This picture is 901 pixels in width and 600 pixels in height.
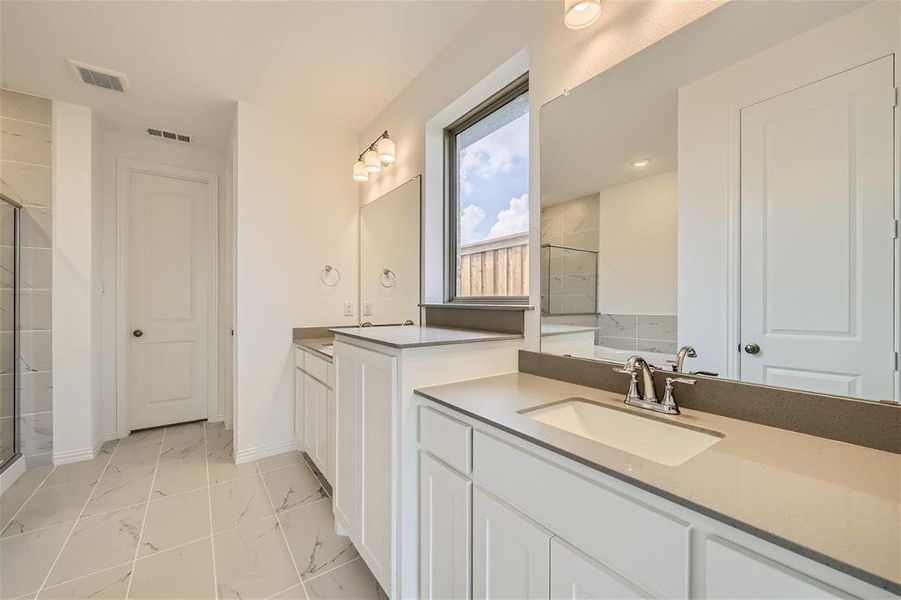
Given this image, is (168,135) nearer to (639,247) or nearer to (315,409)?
(315,409)

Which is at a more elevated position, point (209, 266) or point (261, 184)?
point (261, 184)

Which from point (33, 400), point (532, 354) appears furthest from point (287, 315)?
point (532, 354)

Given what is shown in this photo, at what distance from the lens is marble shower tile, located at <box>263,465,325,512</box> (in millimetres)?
2047

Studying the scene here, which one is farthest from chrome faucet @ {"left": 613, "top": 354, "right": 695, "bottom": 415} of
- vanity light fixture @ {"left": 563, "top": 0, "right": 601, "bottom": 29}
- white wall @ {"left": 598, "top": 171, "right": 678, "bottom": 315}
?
vanity light fixture @ {"left": 563, "top": 0, "right": 601, "bottom": 29}

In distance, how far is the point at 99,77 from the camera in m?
2.23

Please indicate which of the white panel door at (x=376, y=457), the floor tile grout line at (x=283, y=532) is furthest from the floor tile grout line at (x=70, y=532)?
the white panel door at (x=376, y=457)

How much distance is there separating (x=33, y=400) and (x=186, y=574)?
2.03m

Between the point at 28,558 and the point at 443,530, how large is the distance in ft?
6.28

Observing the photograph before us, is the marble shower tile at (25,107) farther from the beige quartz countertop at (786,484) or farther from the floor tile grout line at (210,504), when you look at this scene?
the beige quartz countertop at (786,484)

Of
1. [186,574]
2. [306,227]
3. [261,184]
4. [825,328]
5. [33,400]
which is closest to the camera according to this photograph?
[825,328]

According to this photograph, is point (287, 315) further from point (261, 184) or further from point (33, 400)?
point (33, 400)

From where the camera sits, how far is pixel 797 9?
893 millimetres

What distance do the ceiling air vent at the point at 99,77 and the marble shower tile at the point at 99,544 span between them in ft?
8.26

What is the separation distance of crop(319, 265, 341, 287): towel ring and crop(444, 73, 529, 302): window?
1.15 metres
